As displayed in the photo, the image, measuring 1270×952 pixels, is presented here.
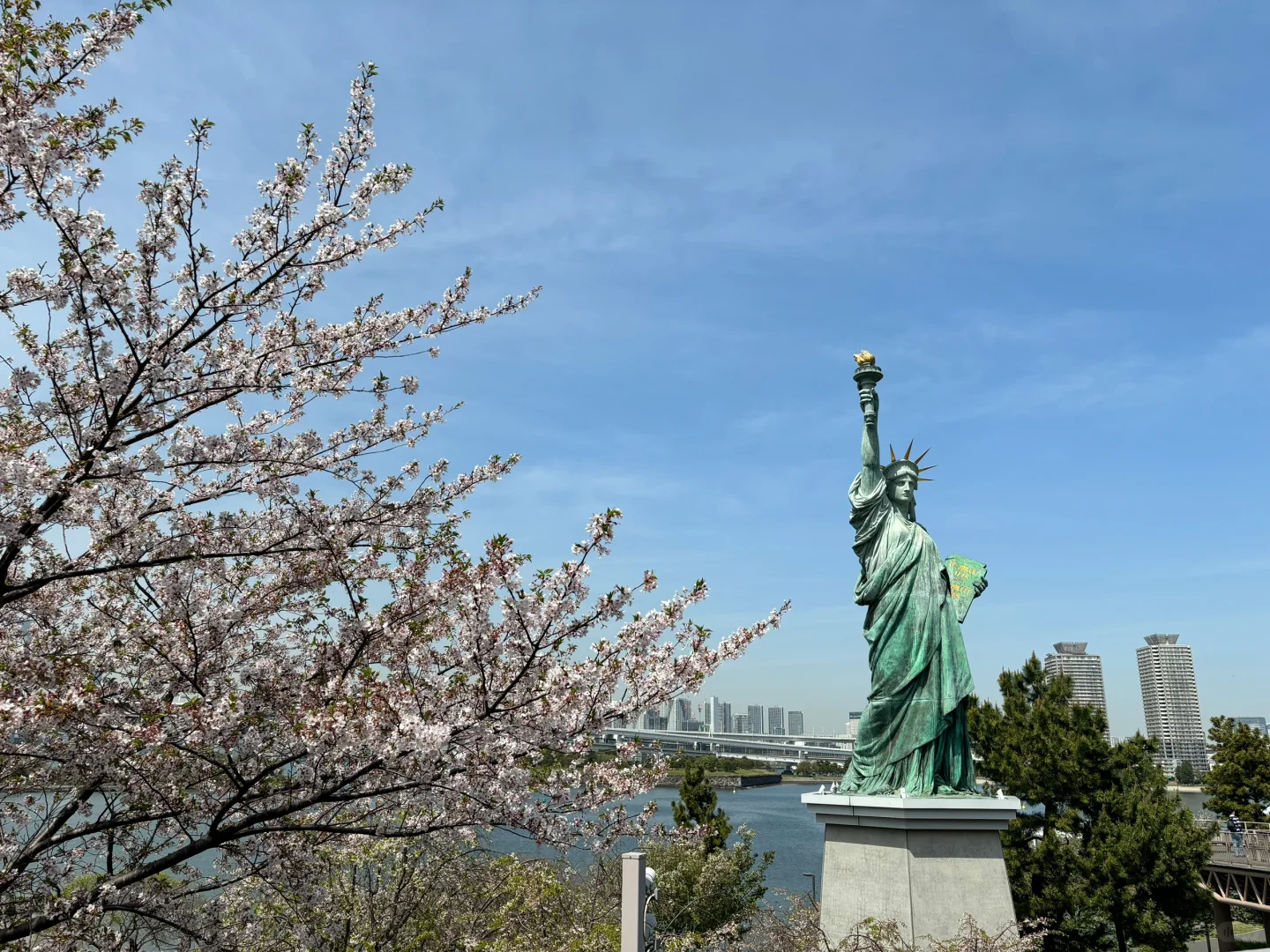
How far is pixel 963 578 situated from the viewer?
45.3ft

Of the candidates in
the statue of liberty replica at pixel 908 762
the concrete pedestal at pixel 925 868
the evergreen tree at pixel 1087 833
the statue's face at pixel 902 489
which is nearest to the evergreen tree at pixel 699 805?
the evergreen tree at pixel 1087 833

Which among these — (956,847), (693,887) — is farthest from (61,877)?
(693,887)

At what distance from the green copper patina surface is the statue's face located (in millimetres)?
15

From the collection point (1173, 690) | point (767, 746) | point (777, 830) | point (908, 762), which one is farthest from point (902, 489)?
point (1173, 690)

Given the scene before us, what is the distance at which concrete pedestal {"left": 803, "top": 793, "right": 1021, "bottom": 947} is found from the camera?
10820 mm

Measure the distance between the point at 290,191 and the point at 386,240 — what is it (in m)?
0.61

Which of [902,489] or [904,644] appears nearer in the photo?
[904,644]

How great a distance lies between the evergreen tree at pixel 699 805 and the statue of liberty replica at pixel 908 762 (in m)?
7.09

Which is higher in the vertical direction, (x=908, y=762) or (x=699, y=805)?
(x=908, y=762)

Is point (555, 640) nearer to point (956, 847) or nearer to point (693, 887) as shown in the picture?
point (956, 847)

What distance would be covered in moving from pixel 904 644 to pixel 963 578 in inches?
73.0

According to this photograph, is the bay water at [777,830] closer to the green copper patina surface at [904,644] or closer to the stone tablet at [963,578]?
the green copper patina surface at [904,644]

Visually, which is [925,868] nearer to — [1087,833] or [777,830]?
[1087,833]

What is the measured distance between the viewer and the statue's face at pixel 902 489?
552 inches
